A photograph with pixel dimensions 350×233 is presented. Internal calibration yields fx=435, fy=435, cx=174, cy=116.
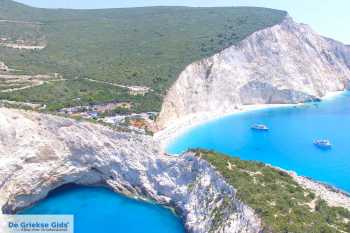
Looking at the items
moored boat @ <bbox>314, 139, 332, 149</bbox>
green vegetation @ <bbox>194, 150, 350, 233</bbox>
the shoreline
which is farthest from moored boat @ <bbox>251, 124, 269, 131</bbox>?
green vegetation @ <bbox>194, 150, 350, 233</bbox>

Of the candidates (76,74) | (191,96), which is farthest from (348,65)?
(76,74)

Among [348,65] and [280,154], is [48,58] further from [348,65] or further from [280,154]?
[348,65]

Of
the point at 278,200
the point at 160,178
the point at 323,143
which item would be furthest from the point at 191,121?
the point at 278,200

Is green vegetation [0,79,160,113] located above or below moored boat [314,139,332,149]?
above
